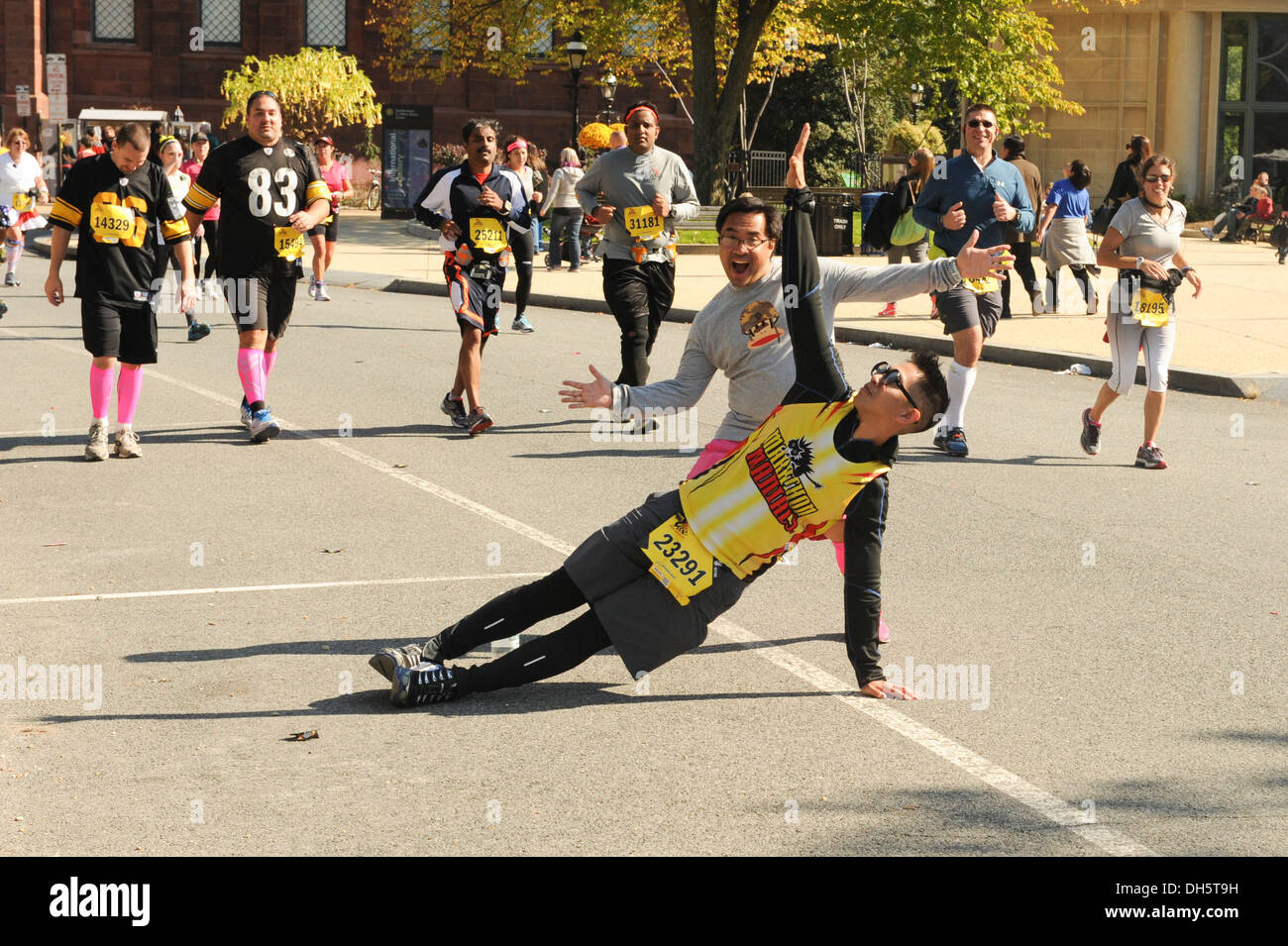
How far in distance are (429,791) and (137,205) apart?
668cm

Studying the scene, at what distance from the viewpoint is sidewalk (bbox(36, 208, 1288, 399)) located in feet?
49.9

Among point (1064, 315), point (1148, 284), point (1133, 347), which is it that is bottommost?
point (1064, 315)

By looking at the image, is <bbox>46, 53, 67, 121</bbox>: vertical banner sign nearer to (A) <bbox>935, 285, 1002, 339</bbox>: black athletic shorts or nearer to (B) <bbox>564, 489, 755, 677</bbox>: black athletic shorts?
(A) <bbox>935, 285, 1002, 339</bbox>: black athletic shorts

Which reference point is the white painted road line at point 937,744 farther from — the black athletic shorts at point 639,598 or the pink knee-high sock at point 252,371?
the pink knee-high sock at point 252,371

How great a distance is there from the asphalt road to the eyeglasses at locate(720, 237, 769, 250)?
154 centimetres

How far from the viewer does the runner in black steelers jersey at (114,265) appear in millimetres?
10422

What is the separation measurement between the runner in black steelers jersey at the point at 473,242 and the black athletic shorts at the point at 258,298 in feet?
3.77

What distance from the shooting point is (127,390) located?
416 inches

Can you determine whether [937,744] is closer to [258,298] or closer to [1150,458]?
[1150,458]

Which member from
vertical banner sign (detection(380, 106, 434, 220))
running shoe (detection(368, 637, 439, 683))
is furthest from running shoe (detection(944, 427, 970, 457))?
vertical banner sign (detection(380, 106, 434, 220))

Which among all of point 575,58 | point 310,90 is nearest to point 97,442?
point 575,58

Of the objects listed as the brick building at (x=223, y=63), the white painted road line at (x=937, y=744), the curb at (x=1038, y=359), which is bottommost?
the white painted road line at (x=937, y=744)

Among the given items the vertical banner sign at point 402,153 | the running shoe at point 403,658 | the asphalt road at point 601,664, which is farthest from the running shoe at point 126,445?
the vertical banner sign at point 402,153

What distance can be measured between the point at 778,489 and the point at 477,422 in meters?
6.12
